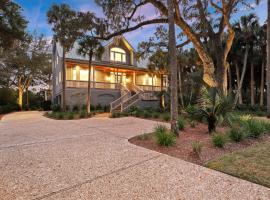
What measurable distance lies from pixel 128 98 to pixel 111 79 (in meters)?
5.84

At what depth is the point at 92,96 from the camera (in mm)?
20938

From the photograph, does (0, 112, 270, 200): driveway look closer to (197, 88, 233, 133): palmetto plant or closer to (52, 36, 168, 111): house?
(197, 88, 233, 133): palmetto plant

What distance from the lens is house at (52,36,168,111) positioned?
65.9 feet

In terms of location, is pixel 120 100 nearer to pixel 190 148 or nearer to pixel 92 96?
pixel 92 96

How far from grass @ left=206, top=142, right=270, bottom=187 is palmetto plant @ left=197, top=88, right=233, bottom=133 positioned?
7.21 feet

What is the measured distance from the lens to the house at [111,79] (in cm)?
2008

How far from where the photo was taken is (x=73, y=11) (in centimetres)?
1344

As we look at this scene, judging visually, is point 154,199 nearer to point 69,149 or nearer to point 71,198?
point 71,198

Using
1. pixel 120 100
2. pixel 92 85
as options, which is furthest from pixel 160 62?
pixel 92 85

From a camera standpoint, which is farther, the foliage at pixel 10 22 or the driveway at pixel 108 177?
the foliage at pixel 10 22

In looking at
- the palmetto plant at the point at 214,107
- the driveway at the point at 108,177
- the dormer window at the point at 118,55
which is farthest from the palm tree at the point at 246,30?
the driveway at the point at 108,177

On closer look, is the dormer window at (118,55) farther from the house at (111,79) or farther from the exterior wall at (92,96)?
the exterior wall at (92,96)

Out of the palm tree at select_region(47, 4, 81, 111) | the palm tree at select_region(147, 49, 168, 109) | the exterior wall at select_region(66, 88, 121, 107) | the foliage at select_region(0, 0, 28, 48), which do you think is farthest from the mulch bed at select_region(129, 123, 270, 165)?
the exterior wall at select_region(66, 88, 121, 107)

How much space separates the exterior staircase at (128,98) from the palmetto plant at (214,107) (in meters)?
10.5
